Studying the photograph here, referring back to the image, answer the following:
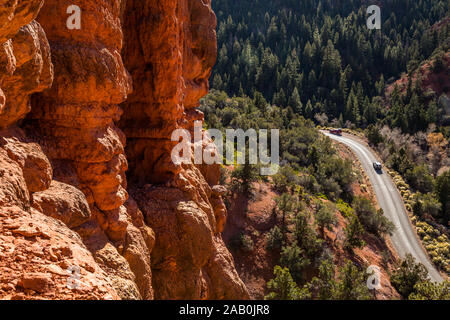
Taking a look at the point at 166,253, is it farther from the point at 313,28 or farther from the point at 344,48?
the point at 313,28

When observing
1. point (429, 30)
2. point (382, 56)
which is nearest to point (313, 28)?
point (382, 56)

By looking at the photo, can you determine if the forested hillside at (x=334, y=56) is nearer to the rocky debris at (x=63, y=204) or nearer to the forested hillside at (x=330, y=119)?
the forested hillside at (x=330, y=119)

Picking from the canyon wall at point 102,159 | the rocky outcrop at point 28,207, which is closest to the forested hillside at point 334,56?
the canyon wall at point 102,159

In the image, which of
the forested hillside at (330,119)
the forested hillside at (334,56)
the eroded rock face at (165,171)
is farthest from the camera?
the forested hillside at (334,56)

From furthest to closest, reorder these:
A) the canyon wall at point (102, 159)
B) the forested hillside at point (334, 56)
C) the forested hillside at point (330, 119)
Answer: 1. the forested hillside at point (334, 56)
2. the forested hillside at point (330, 119)
3. the canyon wall at point (102, 159)

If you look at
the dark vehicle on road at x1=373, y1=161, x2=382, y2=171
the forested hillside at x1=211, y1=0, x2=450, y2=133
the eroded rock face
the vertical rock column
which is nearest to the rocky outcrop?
the vertical rock column

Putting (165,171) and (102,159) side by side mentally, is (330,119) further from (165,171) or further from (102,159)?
(102,159)
